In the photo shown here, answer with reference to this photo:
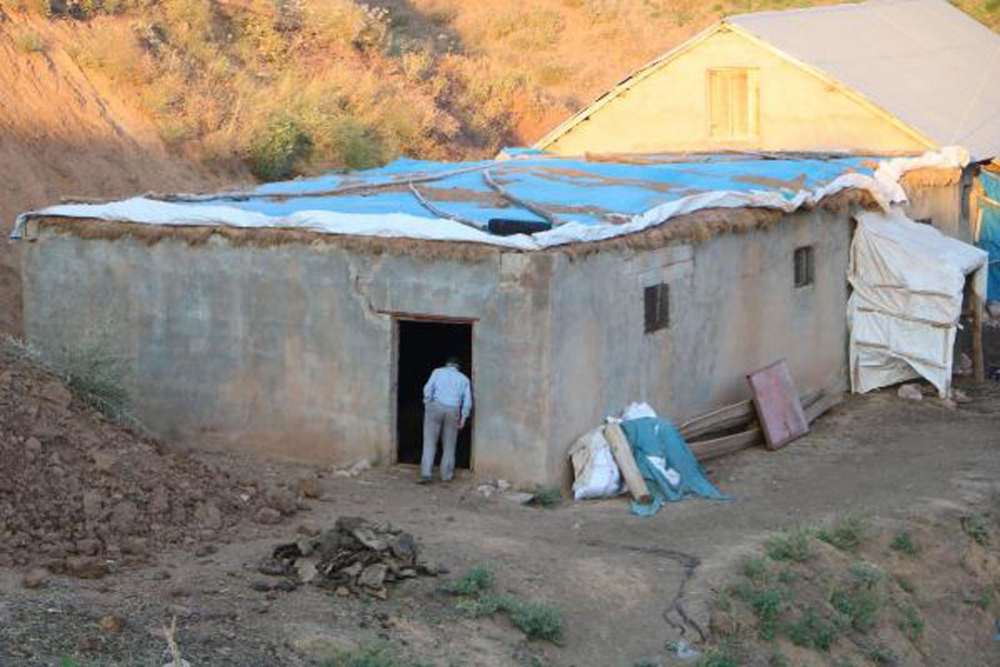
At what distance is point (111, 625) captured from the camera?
34.2ft

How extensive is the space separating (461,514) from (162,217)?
4289 mm

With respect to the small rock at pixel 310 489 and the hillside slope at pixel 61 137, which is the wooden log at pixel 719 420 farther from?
the hillside slope at pixel 61 137

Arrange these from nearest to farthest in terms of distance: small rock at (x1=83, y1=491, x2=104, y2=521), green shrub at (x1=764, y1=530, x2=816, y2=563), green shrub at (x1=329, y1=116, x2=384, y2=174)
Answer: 1. small rock at (x1=83, y1=491, x2=104, y2=521)
2. green shrub at (x1=764, y1=530, x2=816, y2=563)
3. green shrub at (x1=329, y1=116, x2=384, y2=174)

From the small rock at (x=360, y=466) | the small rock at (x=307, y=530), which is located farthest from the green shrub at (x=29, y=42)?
the small rock at (x=307, y=530)

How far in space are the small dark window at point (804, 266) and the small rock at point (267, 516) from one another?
8048mm

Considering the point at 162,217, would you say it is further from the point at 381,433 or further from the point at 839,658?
the point at 839,658

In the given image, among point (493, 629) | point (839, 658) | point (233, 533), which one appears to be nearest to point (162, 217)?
point (233, 533)

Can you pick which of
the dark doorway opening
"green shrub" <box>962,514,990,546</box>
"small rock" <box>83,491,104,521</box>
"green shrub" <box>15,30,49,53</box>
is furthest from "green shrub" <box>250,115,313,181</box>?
"green shrub" <box>962,514,990,546</box>

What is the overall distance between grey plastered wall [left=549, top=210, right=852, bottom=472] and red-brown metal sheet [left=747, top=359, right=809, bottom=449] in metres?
0.28

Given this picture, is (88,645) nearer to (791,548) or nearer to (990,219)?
(791,548)

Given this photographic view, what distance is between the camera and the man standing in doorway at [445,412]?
14.9 m

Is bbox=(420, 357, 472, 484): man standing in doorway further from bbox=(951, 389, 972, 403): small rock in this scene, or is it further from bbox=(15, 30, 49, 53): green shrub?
bbox=(15, 30, 49, 53): green shrub

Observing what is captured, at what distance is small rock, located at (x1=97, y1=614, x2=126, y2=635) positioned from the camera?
34.1ft

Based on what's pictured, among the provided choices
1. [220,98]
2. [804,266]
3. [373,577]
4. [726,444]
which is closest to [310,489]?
[373,577]
